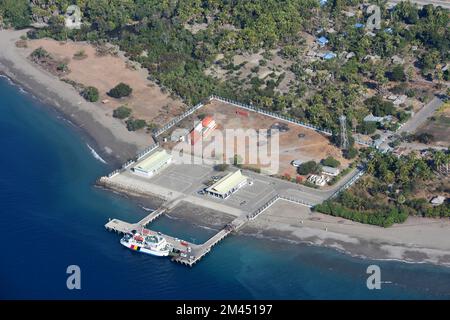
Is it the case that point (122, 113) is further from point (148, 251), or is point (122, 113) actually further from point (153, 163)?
point (148, 251)

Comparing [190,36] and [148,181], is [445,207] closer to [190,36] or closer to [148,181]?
[148,181]

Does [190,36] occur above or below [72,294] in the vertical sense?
above

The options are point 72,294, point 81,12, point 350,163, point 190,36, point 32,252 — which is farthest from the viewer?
point 81,12

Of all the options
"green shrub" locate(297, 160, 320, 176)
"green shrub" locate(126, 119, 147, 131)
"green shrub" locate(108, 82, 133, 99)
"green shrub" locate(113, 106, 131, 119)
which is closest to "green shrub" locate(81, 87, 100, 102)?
"green shrub" locate(108, 82, 133, 99)

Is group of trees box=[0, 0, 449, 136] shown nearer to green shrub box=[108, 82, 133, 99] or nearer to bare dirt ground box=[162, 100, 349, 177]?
bare dirt ground box=[162, 100, 349, 177]

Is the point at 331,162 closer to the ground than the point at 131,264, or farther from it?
farther from it

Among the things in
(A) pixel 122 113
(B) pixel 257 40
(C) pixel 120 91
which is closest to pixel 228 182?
(A) pixel 122 113

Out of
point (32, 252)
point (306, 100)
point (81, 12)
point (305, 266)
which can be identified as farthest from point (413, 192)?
point (81, 12)
